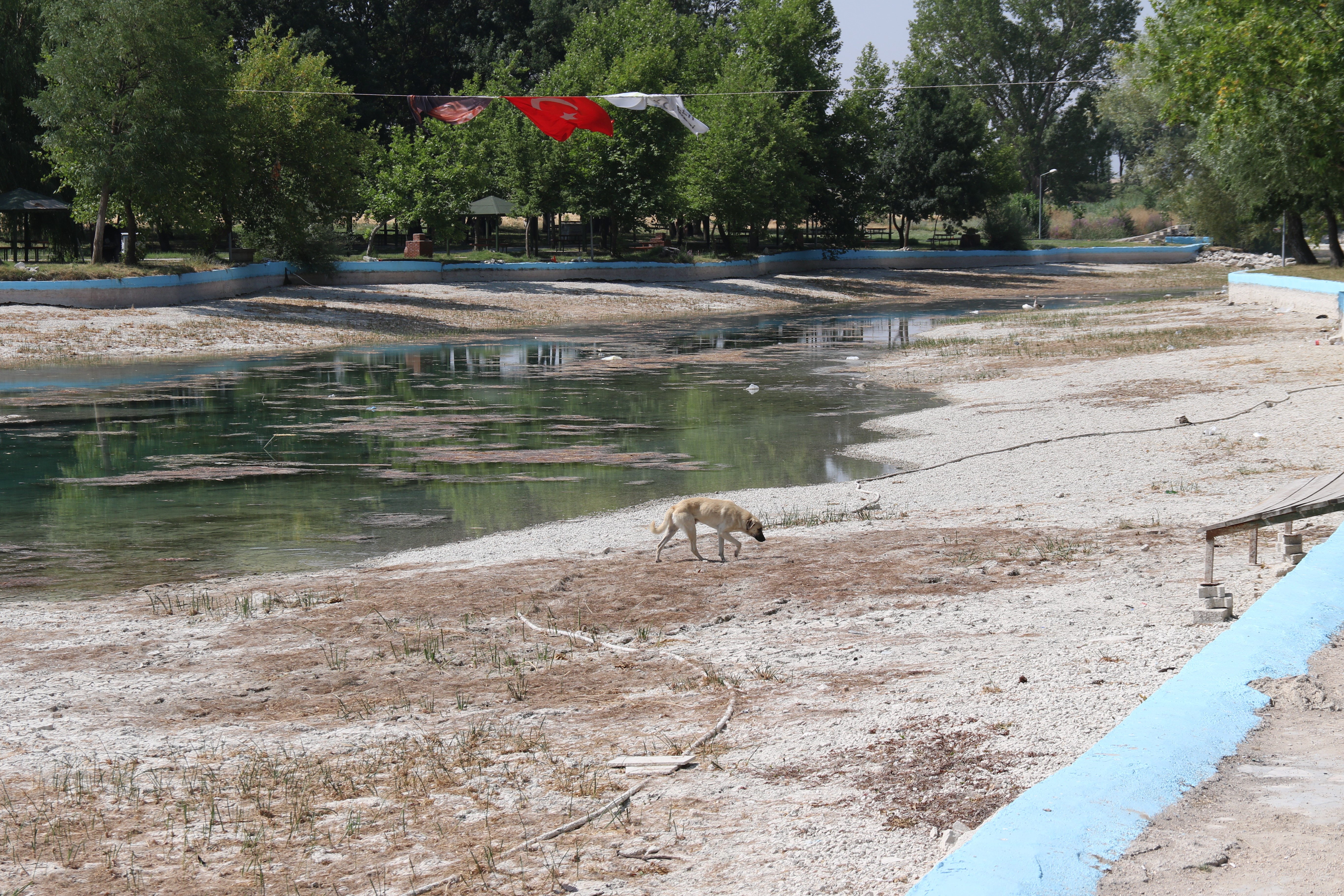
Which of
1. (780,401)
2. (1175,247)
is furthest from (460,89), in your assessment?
(780,401)

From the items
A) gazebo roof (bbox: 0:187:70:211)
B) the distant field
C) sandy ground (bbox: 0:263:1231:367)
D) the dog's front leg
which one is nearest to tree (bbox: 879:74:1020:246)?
sandy ground (bbox: 0:263:1231:367)

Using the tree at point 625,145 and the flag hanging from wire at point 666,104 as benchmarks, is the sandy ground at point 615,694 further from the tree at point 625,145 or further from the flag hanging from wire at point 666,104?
the tree at point 625,145

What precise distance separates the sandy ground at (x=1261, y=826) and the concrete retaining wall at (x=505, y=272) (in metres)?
42.3

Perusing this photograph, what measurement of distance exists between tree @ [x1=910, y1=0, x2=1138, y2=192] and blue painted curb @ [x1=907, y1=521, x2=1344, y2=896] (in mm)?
120516

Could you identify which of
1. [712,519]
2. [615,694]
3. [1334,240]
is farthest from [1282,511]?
[1334,240]

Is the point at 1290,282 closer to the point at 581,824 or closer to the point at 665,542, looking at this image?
the point at 665,542

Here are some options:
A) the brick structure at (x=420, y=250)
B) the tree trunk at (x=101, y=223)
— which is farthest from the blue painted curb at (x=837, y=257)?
the tree trunk at (x=101, y=223)

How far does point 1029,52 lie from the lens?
12456 centimetres

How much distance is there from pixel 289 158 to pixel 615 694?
49.0 m

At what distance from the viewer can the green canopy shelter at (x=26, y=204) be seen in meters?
46.1

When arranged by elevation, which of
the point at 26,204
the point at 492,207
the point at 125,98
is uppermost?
the point at 125,98

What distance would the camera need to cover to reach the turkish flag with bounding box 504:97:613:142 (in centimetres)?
3922

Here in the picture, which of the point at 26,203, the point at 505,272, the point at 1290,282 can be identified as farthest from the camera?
the point at 505,272

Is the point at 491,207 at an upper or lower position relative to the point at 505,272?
upper
